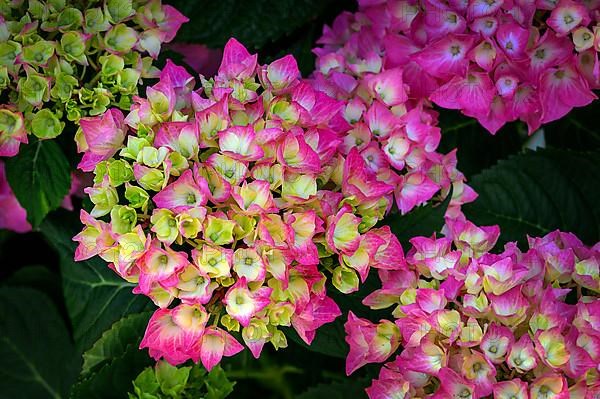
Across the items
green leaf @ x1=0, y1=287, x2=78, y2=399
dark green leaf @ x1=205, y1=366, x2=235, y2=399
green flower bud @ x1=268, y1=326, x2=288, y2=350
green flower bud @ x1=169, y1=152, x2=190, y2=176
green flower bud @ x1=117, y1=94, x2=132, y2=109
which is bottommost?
green leaf @ x1=0, y1=287, x2=78, y2=399

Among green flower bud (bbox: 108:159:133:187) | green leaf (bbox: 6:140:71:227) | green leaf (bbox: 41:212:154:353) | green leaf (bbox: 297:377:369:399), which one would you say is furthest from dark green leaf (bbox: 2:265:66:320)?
green flower bud (bbox: 108:159:133:187)

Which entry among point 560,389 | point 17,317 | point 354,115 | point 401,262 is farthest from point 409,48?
point 17,317

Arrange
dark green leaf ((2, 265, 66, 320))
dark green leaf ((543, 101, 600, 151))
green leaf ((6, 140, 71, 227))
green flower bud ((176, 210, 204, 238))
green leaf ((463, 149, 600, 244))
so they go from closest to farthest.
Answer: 1. green flower bud ((176, 210, 204, 238))
2. green leaf ((6, 140, 71, 227))
3. green leaf ((463, 149, 600, 244))
4. dark green leaf ((543, 101, 600, 151))
5. dark green leaf ((2, 265, 66, 320))

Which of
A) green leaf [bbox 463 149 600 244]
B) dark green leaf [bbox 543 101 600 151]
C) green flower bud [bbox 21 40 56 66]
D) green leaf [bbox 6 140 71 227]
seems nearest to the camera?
green flower bud [bbox 21 40 56 66]

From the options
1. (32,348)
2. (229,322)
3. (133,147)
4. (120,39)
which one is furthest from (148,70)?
(32,348)

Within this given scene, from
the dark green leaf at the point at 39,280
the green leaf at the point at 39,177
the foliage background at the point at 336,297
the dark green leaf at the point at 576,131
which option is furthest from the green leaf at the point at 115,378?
the dark green leaf at the point at 576,131

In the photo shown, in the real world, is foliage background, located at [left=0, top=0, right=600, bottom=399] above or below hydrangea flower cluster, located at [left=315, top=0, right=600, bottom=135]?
below

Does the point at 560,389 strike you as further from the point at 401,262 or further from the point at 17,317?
the point at 17,317

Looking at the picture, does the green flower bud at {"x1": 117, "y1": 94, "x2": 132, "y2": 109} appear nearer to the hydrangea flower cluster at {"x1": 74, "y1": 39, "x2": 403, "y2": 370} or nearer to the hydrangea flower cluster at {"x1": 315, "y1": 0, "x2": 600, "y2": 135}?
the hydrangea flower cluster at {"x1": 74, "y1": 39, "x2": 403, "y2": 370}
